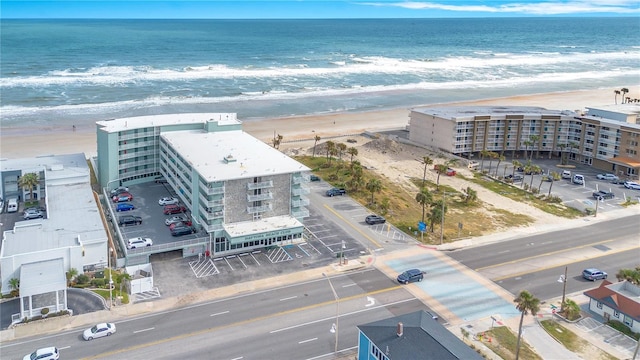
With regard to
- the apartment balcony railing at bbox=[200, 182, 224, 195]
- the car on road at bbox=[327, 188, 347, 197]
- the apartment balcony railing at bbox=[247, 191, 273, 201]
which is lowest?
the car on road at bbox=[327, 188, 347, 197]

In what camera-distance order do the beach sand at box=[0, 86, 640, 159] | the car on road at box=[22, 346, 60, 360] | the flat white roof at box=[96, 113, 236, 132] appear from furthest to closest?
the beach sand at box=[0, 86, 640, 159]
the flat white roof at box=[96, 113, 236, 132]
the car on road at box=[22, 346, 60, 360]

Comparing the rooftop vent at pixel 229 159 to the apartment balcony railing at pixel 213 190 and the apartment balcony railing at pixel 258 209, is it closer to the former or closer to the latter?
the apartment balcony railing at pixel 213 190

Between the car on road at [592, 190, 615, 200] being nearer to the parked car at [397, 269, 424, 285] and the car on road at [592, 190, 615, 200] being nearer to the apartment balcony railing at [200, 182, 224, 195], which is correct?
the parked car at [397, 269, 424, 285]

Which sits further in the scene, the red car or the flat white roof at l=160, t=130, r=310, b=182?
the red car

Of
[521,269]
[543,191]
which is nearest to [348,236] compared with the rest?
[521,269]

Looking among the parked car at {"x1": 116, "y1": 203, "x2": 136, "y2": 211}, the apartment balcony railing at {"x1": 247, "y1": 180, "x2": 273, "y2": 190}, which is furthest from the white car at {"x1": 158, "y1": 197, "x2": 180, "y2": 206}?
the apartment balcony railing at {"x1": 247, "y1": 180, "x2": 273, "y2": 190}

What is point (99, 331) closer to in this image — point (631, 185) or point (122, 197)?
point (122, 197)
